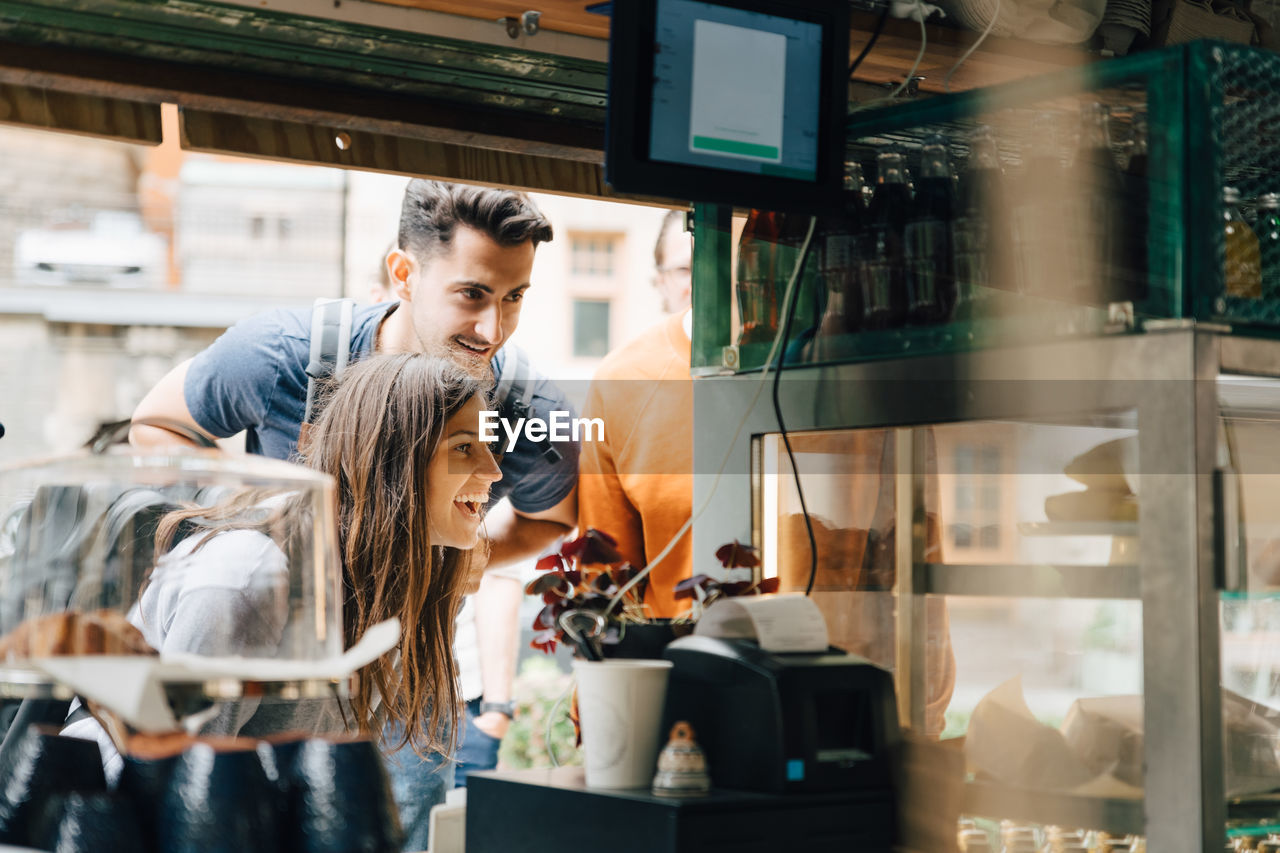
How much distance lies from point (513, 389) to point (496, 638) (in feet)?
3.85

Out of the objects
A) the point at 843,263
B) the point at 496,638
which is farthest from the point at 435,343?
the point at 843,263

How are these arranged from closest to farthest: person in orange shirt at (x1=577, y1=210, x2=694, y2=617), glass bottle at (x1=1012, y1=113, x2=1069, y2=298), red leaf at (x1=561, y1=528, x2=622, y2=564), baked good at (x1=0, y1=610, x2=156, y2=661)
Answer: baked good at (x1=0, y1=610, x2=156, y2=661), glass bottle at (x1=1012, y1=113, x2=1069, y2=298), red leaf at (x1=561, y1=528, x2=622, y2=564), person in orange shirt at (x1=577, y1=210, x2=694, y2=617)

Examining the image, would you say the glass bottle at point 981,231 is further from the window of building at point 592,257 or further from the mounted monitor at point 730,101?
the window of building at point 592,257

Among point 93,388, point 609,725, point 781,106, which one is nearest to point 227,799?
point 609,725

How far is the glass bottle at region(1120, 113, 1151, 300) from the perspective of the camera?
1531 millimetres

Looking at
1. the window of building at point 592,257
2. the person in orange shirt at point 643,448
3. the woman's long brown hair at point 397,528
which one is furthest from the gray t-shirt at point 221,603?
the window of building at point 592,257

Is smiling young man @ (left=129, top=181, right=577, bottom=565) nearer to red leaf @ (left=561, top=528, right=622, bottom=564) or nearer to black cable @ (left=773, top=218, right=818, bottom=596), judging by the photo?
A: black cable @ (left=773, top=218, right=818, bottom=596)

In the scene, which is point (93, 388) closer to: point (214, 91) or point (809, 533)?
point (214, 91)

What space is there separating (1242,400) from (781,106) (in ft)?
2.29

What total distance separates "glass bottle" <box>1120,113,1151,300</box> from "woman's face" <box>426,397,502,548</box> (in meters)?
1.56

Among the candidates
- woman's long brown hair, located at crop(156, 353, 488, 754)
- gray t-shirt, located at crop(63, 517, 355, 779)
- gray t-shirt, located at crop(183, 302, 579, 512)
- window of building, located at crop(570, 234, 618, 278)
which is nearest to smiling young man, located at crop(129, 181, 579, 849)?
gray t-shirt, located at crop(183, 302, 579, 512)

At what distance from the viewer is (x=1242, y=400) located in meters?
1.54

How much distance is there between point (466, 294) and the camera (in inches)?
144

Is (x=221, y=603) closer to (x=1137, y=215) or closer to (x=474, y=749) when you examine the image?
(x=1137, y=215)
